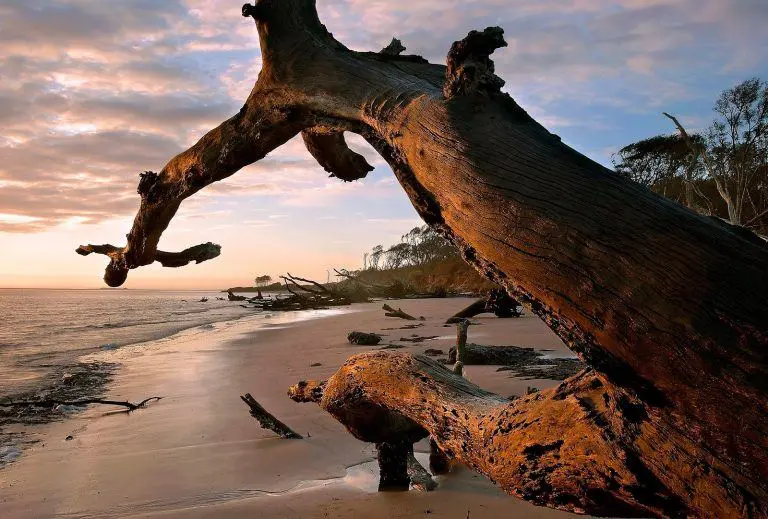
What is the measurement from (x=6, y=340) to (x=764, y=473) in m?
23.4

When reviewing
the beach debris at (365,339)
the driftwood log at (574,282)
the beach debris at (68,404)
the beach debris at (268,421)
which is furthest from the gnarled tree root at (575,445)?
the beach debris at (365,339)

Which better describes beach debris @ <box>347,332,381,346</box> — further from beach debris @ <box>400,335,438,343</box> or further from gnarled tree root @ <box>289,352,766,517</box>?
gnarled tree root @ <box>289,352,766,517</box>

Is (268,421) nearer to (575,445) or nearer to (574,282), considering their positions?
(575,445)

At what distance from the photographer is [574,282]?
4.41 ft

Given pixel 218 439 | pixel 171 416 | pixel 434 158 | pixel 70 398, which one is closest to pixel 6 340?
pixel 70 398

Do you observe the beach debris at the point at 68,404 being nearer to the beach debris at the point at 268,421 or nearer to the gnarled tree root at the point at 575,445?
the beach debris at the point at 268,421

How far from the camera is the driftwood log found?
1.19m

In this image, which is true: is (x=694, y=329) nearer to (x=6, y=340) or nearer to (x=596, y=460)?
(x=596, y=460)

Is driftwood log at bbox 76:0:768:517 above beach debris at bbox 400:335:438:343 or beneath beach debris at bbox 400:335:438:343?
above

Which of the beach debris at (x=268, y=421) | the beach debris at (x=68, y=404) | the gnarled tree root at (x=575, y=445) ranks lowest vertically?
the beach debris at (x=68, y=404)

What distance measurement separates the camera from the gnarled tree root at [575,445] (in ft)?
4.30

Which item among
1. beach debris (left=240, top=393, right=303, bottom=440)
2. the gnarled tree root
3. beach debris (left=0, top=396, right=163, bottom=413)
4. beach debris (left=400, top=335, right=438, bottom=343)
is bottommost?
beach debris (left=0, top=396, right=163, bottom=413)

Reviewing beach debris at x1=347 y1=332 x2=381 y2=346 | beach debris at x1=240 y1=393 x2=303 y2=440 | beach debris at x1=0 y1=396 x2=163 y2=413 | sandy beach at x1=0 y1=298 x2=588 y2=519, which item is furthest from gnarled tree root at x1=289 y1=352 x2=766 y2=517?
beach debris at x1=347 y1=332 x2=381 y2=346

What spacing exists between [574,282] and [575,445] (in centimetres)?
58
